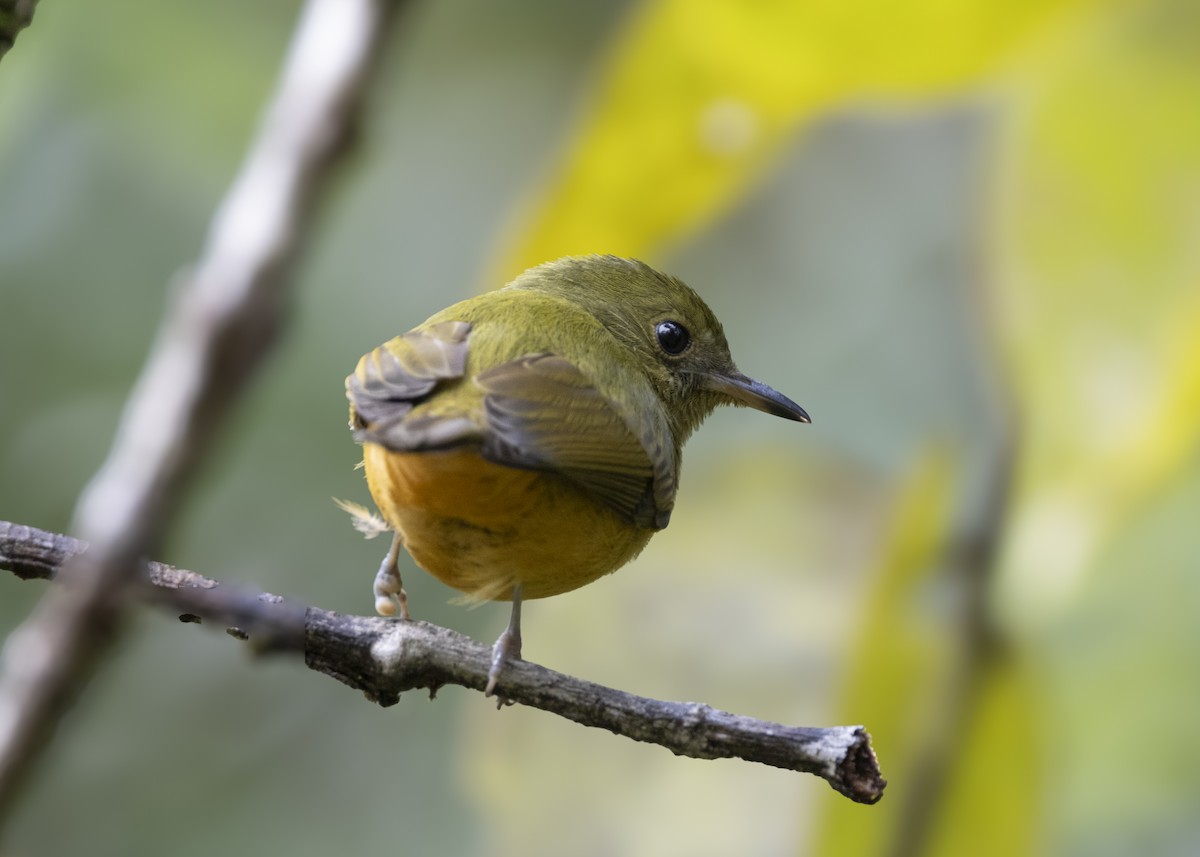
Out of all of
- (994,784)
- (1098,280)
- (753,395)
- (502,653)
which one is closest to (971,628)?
(994,784)

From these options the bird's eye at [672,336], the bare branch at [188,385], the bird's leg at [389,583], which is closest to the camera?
the bare branch at [188,385]

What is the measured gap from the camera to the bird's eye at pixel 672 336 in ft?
10.9

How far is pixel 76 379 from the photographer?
6.47 metres

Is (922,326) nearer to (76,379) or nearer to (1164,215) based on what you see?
(1164,215)

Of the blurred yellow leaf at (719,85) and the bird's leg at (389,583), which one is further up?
the blurred yellow leaf at (719,85)

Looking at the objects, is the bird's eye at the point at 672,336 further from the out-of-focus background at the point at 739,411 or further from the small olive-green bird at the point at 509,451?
the out-of-focus background at the point at 739,411

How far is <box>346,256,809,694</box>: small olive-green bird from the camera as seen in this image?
219 cm

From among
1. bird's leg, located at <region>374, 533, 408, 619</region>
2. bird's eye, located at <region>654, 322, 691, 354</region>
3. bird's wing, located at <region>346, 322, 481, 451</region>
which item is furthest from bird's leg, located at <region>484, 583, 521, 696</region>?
bird's eye, located at <region>654, 322, 691, 354</region>

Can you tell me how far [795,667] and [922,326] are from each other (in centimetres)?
206

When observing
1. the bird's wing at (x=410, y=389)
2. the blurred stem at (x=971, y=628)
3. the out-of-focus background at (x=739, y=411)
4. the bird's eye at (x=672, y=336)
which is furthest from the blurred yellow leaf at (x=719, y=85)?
the bird's wing at (x=410, y=389)

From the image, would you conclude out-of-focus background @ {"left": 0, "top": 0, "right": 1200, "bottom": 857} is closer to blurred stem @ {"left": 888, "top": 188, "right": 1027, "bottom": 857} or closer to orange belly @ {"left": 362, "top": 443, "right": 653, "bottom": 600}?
blurred stem @ {"left": 888, "top": 188, "right": 1027, "bottom": 857}

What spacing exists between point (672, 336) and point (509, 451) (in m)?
A: 1.28

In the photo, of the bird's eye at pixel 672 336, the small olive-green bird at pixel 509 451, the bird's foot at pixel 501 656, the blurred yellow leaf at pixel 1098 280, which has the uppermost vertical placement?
the blurred yellow leaf at pixel 1098 280

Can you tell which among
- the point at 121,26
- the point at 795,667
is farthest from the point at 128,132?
the point at 795,667
